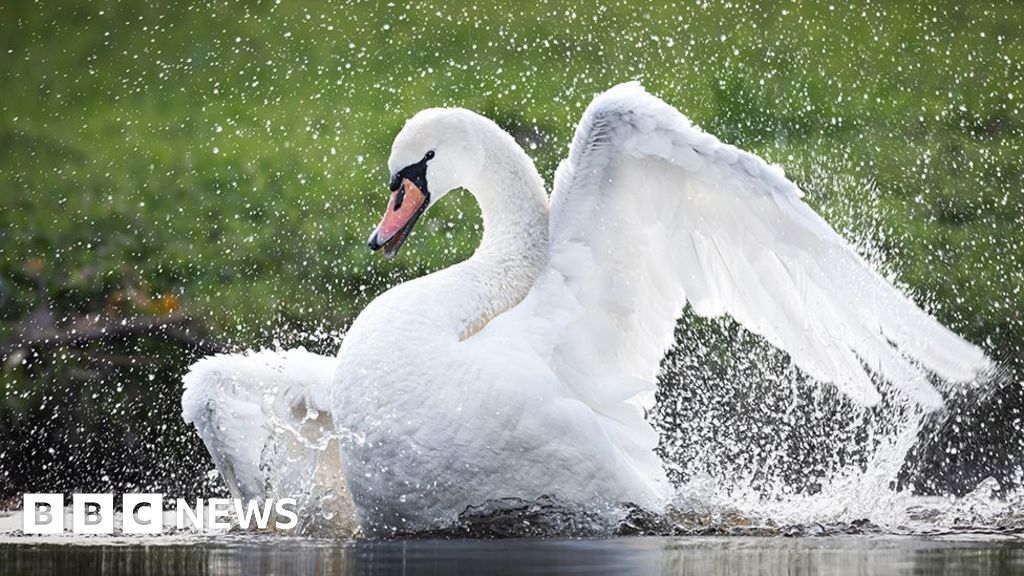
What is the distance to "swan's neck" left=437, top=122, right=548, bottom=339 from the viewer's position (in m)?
8.16

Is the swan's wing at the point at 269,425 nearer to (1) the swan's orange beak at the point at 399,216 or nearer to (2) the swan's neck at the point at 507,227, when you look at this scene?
(1) the swan's orange beak at the point at 399,216

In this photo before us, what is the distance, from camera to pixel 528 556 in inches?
269

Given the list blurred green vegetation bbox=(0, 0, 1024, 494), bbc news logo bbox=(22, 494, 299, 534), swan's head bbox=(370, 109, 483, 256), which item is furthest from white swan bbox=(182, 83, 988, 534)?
blurred green vegetation bbox=(0, 0, 1024, 494)

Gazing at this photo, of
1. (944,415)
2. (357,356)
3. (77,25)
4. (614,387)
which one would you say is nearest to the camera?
(357,356)

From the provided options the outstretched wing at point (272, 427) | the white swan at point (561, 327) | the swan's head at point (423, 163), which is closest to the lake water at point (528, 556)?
the white swan at point (561, 327)

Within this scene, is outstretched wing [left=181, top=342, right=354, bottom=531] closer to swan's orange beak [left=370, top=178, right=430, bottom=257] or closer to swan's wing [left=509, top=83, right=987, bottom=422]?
swan's orange beak [left=370, top=178, right=430, bottom=257]

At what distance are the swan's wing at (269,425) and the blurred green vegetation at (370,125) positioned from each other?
190cm

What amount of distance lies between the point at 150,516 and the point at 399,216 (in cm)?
177

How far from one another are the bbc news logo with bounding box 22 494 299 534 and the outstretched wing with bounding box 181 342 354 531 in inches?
4.1

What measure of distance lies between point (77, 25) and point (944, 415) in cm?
862

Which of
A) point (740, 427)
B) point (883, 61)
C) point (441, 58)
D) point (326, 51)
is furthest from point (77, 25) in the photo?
point (740, 427)

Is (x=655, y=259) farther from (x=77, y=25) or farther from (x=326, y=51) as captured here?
(x=77, y=25)

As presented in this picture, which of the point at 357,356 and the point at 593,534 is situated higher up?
the point at 357,356

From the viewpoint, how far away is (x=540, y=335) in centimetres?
793
